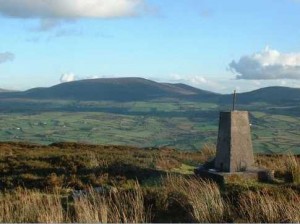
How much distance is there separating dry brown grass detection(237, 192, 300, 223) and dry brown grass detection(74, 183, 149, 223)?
6.05 ft

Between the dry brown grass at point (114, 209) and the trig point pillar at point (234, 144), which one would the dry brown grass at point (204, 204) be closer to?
the dry brown grass at point (114, 209)

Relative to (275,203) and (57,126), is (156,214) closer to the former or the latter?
(275,203)

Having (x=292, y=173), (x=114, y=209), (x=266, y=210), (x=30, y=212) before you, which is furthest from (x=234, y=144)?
(x=30, y=212)

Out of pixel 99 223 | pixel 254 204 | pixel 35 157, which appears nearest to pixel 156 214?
pixel 254 204

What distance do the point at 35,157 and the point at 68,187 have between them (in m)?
6.66

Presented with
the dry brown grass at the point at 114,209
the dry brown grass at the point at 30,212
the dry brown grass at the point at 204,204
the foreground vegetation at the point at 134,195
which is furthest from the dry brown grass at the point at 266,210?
the dry brown grass at the point at 30,212

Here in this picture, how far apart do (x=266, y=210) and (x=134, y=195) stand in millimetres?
3168

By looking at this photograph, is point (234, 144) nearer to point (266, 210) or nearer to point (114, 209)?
point (266, 210)

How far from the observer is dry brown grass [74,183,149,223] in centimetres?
956

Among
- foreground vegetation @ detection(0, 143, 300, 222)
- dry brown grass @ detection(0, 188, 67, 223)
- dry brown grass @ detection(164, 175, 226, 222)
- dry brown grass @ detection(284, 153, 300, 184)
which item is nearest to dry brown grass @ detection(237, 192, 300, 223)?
foreground vegetation @ detection(0, 143, 300, 222)

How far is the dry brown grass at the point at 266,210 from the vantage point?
9.95m

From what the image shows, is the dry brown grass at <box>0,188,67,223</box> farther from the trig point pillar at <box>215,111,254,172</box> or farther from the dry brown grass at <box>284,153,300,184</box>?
the dry brown grass at <box>284,153,300,184</box>

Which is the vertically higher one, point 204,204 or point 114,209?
point 204,204

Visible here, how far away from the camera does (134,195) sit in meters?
12.2
